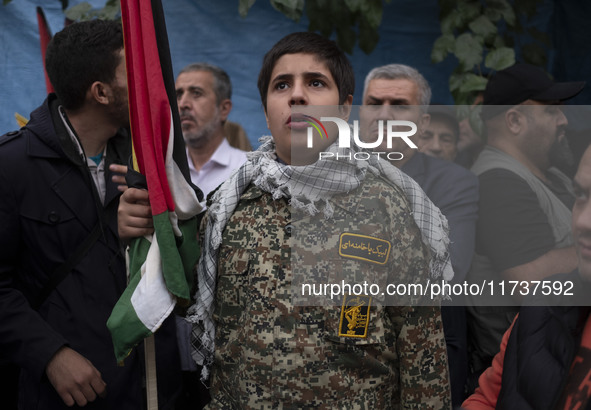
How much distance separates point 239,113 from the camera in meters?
4.11

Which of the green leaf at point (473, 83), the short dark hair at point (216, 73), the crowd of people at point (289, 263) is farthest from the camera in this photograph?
the short dark hair at point (216, 73)

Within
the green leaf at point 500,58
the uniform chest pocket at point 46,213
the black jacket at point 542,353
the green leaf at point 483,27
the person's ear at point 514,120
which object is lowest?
the black jacket at point 542,353

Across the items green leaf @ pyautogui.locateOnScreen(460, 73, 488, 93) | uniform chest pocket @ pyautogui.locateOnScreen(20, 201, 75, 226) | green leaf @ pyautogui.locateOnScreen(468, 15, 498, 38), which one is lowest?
uniform chest pocket @ pyautogui.locateOnScreen(20, 201, 75, 226)

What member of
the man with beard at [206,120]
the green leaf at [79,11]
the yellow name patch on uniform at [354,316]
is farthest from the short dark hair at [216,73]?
the yellow name patch on uniform at [354,316]

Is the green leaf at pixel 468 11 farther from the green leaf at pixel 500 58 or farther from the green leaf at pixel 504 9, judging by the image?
the green leaf at pixel 500 58

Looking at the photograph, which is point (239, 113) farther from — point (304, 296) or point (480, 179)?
point (304, 296)

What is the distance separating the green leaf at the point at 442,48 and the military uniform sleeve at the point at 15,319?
2373 millimetres

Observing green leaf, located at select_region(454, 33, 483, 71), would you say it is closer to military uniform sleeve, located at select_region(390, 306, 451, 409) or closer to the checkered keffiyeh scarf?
the checkered keffiyeh scarf

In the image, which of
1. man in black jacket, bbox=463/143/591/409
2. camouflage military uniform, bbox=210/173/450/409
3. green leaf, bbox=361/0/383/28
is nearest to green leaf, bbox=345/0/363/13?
green leaf, bbox=361/0/383/28

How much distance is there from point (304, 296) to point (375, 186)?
0.38 meters

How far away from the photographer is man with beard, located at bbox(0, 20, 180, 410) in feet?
6.40

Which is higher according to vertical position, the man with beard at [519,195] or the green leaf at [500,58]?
the green leaf at [500,58]

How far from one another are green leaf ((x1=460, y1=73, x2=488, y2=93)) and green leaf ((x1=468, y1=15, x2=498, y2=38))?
257 millimetres

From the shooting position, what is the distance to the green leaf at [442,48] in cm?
348
